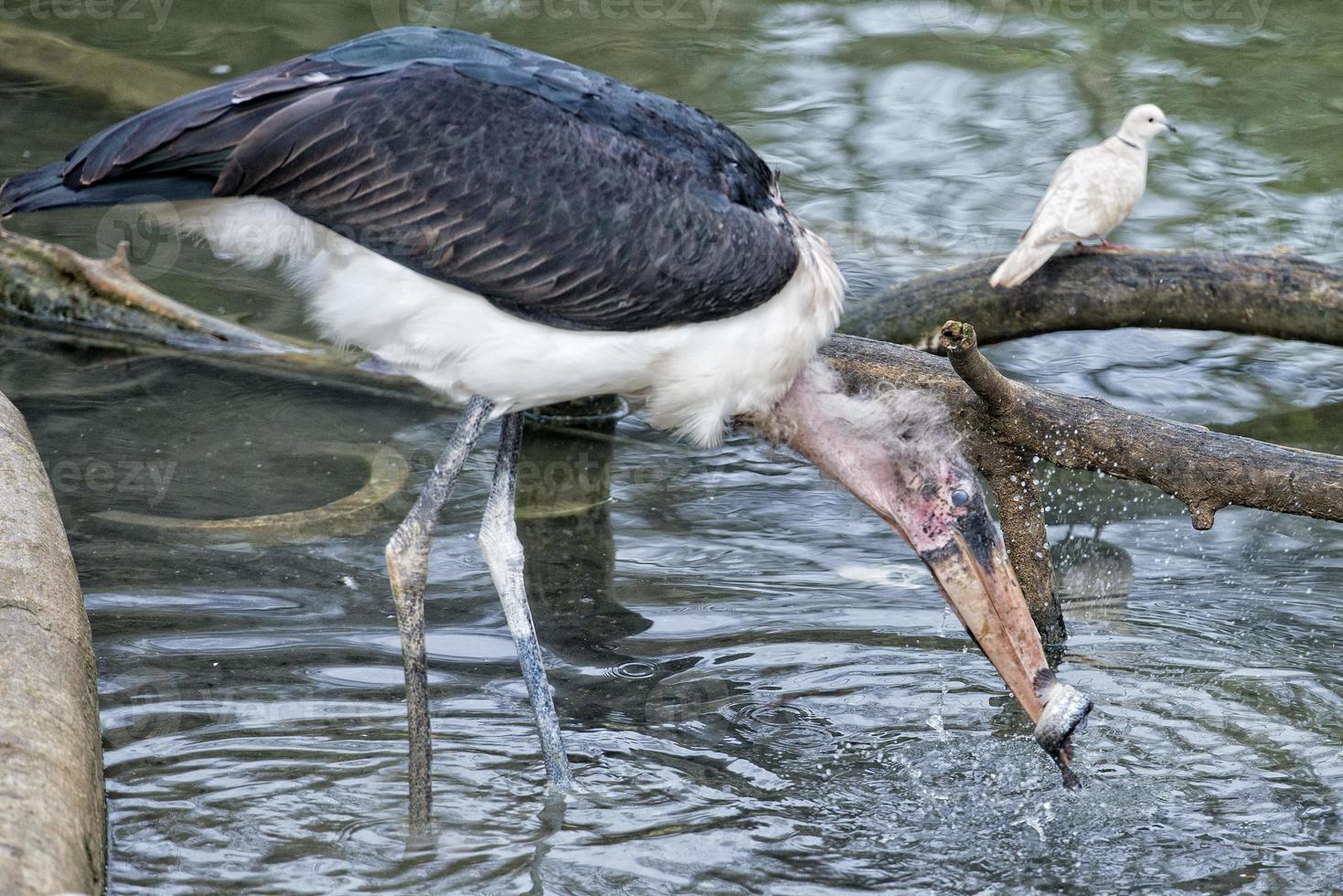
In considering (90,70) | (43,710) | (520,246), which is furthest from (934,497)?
(90,70)

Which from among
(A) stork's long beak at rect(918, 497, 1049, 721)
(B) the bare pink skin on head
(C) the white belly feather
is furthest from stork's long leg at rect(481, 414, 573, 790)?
(A) stork's long beak at rect(918, 497, 1049, 721)

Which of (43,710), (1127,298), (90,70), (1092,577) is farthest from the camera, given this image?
(90,70)

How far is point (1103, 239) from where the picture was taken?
6.30 metres

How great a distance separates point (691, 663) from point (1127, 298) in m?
2.28

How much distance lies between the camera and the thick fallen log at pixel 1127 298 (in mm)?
6023

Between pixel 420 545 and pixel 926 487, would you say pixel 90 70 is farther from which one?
pixel 926 487

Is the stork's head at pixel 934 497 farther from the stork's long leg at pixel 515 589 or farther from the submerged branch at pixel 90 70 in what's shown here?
the submerged branch at pixel 90 70

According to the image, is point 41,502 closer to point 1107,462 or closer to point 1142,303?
point 1107,462

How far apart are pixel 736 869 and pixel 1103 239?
3.32 m

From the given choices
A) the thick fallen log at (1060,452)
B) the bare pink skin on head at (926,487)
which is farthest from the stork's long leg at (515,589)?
the thick fallen log at (1060,452)

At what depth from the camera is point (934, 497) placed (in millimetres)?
4367

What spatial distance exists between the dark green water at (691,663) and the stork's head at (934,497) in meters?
0.29

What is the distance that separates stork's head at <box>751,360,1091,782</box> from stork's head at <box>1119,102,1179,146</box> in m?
2.87

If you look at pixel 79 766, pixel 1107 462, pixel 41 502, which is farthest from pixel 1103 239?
pixel 79 766
